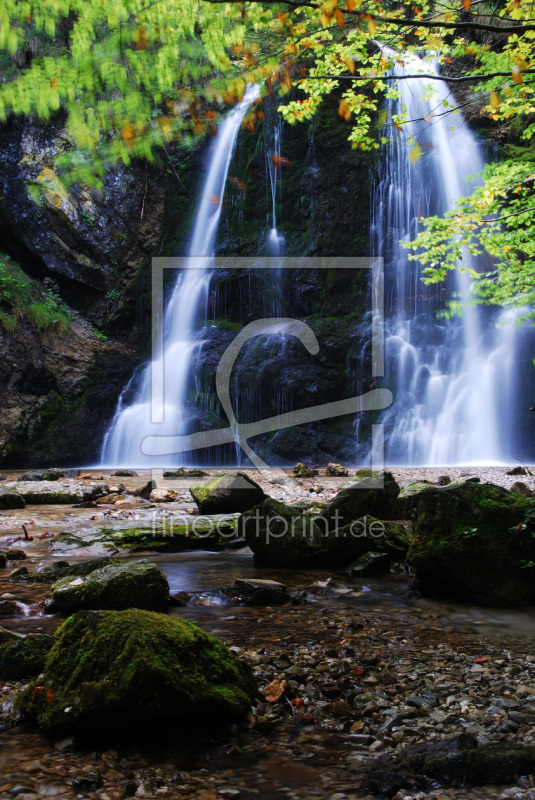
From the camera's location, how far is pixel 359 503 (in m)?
6.66

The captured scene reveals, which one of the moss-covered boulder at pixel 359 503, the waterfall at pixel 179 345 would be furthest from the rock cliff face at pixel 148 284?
the moss-covered boulder at pixel 359 503

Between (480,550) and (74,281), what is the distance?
76.2 ft

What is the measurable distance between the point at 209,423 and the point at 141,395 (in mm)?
3338

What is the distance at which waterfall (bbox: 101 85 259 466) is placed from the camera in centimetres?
1961

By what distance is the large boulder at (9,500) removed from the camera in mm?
9609

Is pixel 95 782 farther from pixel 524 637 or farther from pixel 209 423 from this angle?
pixel 209 423

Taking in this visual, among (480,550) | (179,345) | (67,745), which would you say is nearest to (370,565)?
(480,550)

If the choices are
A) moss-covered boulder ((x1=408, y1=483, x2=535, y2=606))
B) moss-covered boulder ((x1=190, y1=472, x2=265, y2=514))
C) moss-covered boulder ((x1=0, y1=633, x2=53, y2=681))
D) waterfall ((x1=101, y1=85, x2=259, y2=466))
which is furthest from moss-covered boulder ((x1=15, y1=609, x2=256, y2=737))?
waterfall ((x1=101, y1=85, x2=259, y2=466))

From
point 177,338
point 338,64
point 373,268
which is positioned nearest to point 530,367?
point 373,268

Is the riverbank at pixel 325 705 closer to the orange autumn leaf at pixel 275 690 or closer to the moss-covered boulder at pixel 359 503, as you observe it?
the orange autumn leaf at pixel 275 690

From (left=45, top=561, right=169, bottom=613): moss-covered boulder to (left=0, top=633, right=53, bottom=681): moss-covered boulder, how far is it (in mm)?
856

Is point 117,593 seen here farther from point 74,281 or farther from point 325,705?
point 74,281

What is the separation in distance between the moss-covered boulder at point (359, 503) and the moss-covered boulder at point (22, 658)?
3978mm

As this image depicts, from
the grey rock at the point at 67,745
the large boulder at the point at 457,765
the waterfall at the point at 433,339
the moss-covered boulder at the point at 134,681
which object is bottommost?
the grey rock at the point at 67,745
